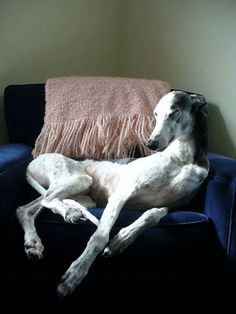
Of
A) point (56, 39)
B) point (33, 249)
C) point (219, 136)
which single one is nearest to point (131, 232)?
point (33, 249)

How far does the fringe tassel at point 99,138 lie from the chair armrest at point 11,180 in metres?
0.16

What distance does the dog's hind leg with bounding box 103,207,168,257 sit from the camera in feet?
4.32

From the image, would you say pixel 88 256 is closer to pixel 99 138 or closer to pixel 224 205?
pixel 224 205

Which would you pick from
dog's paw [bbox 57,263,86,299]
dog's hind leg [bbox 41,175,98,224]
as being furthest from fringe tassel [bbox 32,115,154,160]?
dog's paw [bbox 57,263,86,299]

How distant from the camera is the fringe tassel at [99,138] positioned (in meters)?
1.92

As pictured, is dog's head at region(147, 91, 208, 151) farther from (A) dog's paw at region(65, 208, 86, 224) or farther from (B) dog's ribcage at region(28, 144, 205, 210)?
(A) dog's paw at region(65, 208, 86, 224)

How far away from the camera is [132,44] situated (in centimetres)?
270

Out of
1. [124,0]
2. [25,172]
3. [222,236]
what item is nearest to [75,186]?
[25,172]

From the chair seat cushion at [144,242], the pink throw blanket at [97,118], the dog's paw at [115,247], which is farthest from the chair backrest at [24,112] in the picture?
the dog's paw at [115,247]

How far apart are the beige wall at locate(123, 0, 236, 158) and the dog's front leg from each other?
1.03 metres

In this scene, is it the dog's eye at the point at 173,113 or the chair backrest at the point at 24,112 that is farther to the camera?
the chair backrest at the point at 24,112

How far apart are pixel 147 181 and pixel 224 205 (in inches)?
12.4

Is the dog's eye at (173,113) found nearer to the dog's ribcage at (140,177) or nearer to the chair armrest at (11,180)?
the dog's ribcage at (140,177)

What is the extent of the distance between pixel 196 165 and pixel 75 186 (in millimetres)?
517
